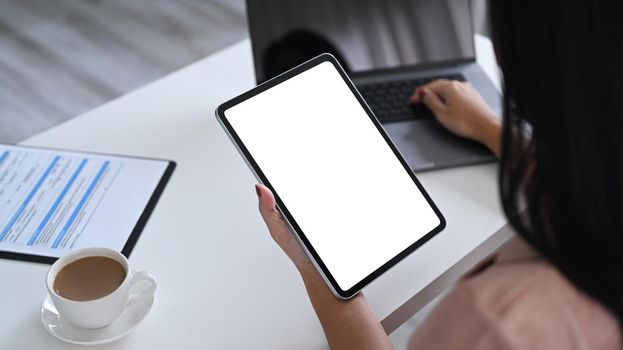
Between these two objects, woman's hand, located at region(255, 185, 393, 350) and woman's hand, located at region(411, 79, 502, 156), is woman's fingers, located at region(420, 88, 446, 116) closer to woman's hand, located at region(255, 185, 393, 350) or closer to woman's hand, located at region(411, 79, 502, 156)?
woman's hand, located at region(411, 79, 502, 156)

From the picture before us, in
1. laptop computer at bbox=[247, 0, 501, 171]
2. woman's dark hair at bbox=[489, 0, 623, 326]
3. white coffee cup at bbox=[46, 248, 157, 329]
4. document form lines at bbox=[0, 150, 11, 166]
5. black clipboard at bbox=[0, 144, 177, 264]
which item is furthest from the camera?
laptop computer at bbox=[247, 0, 501, 171]

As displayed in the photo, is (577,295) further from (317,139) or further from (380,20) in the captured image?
(380,20)

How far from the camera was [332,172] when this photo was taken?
0.89 m

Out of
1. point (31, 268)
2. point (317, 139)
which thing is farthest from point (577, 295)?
point (31, 268)

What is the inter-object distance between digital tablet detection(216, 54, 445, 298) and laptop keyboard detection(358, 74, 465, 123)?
0.74 feet

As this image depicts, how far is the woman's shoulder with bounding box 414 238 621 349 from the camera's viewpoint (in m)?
0.58

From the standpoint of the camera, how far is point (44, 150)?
3.58 ft

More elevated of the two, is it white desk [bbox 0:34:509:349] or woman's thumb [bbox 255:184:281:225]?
woman's thumb [bbox 255:184:281:225]

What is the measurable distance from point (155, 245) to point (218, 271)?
10 centimetres

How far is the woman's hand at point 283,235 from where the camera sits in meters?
0.85

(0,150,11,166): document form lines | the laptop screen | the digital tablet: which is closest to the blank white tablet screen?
the digital tablet

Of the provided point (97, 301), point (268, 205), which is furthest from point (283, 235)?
point (97, 301)

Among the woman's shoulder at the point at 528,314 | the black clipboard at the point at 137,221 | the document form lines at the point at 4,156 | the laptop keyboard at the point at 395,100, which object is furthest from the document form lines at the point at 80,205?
the woman's shoulder at the point at 528,314

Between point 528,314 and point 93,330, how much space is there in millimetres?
508
